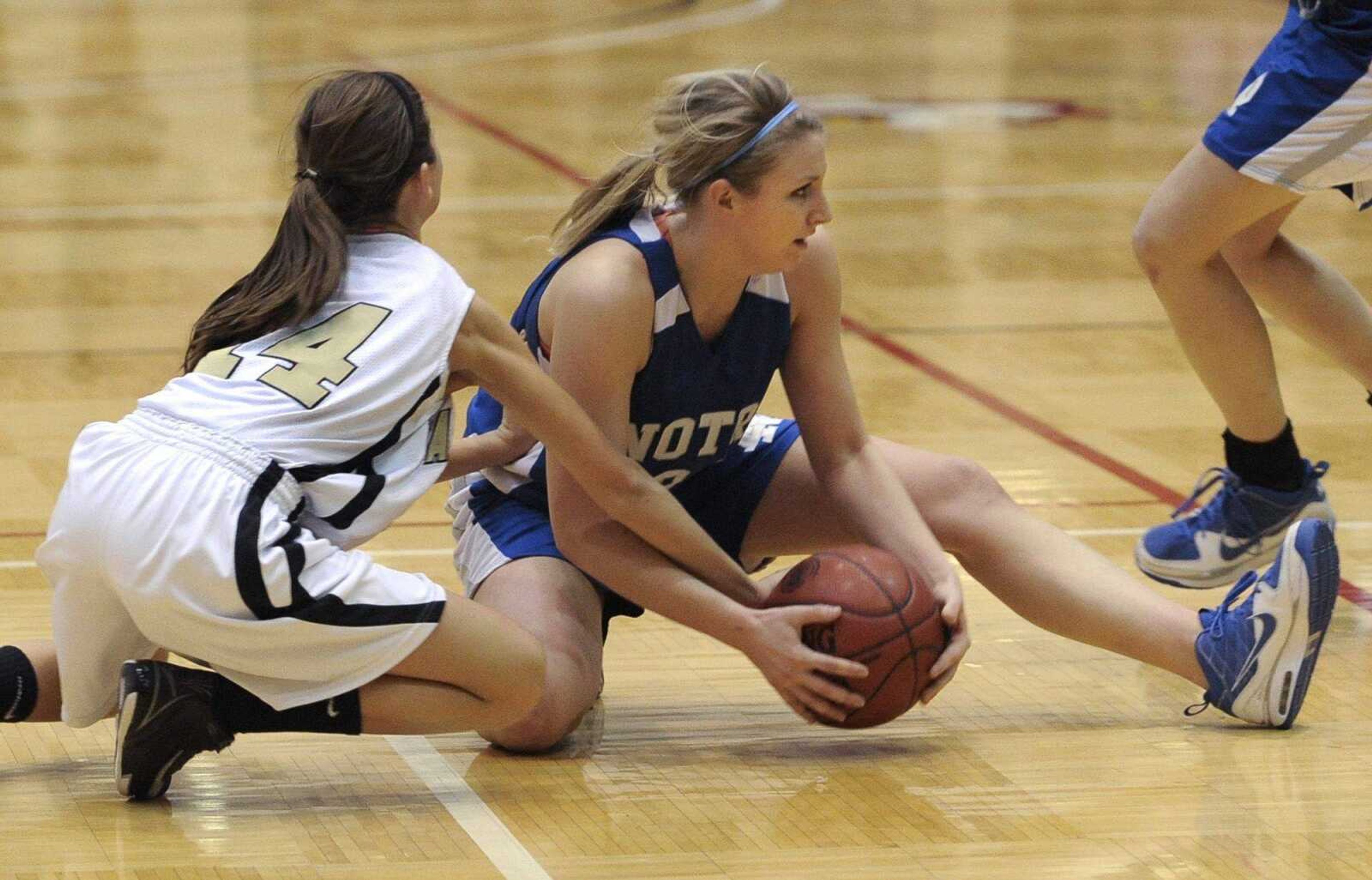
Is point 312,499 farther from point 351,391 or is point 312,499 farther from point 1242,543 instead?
point 1242,543

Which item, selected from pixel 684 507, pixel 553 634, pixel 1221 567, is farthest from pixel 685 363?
pixel 1221 567

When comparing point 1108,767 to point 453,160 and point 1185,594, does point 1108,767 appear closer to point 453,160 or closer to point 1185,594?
point 1185,594

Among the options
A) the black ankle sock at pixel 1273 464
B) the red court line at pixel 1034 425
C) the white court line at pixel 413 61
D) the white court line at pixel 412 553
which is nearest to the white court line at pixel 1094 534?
the white court line at pixel 412 553

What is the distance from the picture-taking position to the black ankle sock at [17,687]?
2.62m

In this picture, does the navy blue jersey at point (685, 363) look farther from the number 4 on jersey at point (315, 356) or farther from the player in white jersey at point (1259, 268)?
the player in white jersey at point (1259, 268)

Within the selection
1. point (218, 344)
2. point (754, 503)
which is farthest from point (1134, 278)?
point (218, 344)

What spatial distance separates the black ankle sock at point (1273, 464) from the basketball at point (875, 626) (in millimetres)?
906

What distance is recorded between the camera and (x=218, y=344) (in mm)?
2631

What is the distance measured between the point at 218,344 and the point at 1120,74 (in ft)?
26.7

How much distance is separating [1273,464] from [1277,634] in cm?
70

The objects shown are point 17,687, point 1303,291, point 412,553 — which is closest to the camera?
point 17,687

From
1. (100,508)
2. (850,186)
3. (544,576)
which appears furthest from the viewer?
(850,186)

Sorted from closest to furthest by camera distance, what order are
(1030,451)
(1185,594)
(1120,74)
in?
(1185,594)
(1030,451)
(1120,74)

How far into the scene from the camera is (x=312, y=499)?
2.52 meters
